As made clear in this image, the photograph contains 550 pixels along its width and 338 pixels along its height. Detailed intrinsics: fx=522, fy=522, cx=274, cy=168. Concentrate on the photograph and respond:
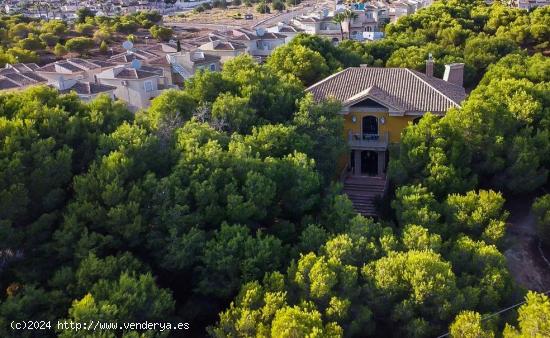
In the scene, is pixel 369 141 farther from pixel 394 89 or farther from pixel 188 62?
pixel 188 62

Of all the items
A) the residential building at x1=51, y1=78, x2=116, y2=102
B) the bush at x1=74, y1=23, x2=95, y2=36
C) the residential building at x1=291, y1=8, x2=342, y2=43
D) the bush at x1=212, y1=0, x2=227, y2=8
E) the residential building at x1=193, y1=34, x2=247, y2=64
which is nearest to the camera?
the residential building at x1=51, y1=78, x2=116, y2=102

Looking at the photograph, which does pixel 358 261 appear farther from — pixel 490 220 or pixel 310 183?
pixel 490 220

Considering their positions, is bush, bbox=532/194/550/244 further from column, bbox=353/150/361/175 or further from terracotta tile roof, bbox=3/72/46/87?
terracotta tile roof, bbox=3/72/46/87

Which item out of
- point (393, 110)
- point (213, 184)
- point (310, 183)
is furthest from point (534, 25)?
point (213, 184)


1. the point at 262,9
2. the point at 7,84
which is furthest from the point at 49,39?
the point at 262,9

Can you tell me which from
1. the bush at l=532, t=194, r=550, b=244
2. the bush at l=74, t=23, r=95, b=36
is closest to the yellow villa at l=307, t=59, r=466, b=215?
the bush at l=532, t=194, r=550, b=244

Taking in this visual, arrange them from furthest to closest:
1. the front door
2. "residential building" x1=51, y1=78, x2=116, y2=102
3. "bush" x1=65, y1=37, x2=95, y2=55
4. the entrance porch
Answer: "bush" x1=65, y1=37, x2=95, y2=55
"residential building" x1=51, y1=78, x2=116, y2=102
the front door
the entrance porch

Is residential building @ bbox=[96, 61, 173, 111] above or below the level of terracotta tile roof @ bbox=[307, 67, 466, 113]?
below
